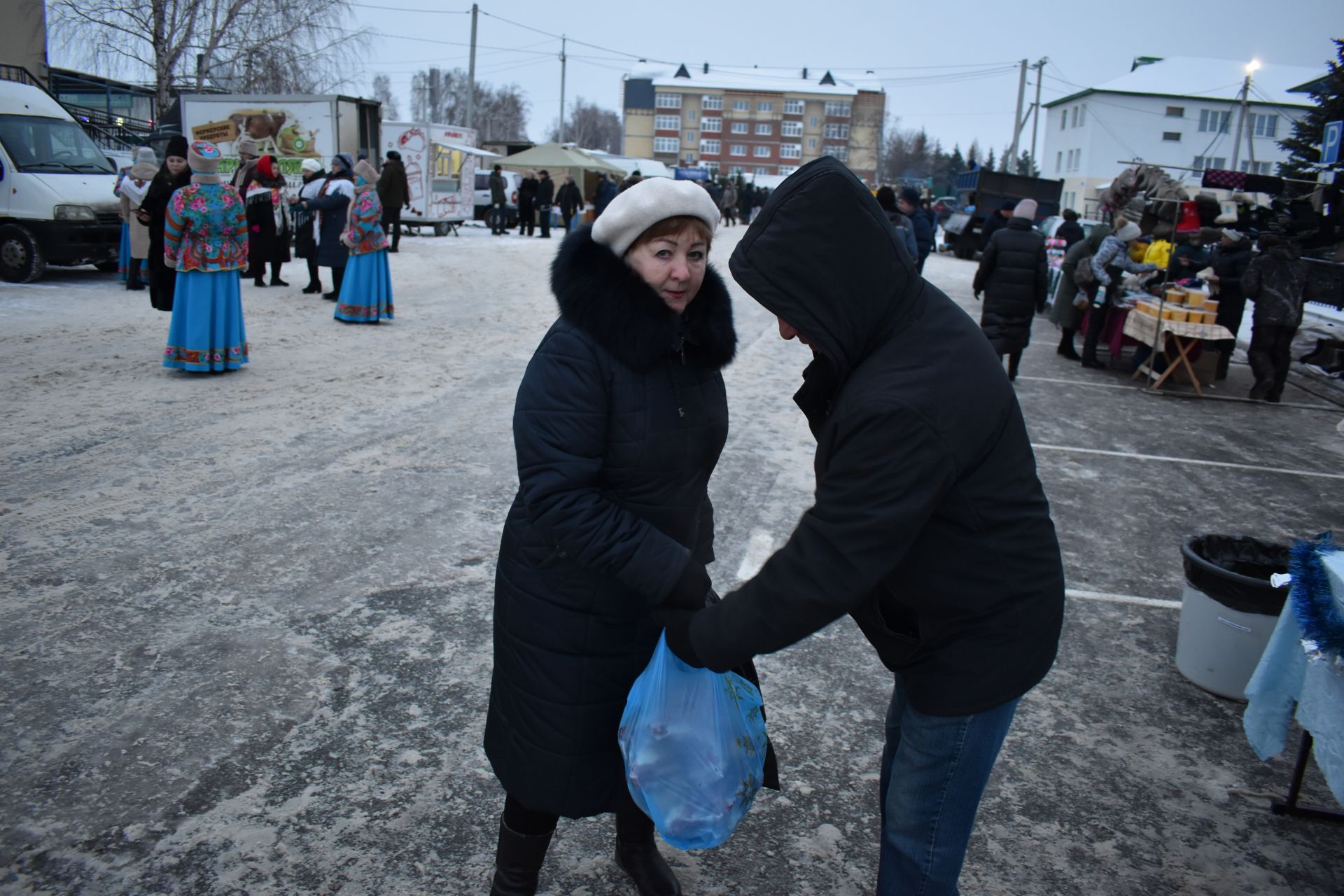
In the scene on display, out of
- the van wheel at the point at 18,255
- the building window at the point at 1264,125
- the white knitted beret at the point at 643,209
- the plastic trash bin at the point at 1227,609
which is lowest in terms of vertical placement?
the plastic trash bin at the point at 1227,609

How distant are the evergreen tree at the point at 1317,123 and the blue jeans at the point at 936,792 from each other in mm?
18450

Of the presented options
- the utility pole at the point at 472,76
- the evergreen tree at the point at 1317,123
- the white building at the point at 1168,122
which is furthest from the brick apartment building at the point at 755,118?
the evergreen tree at the point at 1317,123

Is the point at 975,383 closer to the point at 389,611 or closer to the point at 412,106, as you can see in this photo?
the point at 389,611

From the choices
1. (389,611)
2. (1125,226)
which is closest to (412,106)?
(1125,226)

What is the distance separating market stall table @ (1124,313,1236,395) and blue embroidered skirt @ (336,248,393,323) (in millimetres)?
8794

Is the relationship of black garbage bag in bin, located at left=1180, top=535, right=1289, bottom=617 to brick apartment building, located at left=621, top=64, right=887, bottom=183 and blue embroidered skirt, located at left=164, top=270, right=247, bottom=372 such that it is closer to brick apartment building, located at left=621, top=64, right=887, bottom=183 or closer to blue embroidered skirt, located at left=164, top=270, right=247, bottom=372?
blue embroidered skirt, located at left=164, top=270, right=247, bottom=372

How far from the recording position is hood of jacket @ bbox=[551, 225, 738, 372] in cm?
194

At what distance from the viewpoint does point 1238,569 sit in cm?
385

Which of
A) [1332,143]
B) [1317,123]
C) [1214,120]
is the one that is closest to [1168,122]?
[1214,120]

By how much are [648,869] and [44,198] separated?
13553 mm

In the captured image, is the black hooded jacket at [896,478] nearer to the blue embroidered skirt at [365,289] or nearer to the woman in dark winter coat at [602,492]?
the woman in dark winter coat at [602,492]

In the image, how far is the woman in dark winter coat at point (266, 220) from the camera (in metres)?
12.7

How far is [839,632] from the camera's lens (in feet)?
13.3

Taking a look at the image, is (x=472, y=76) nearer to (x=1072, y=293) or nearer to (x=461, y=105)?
(x=1072, y=293)
